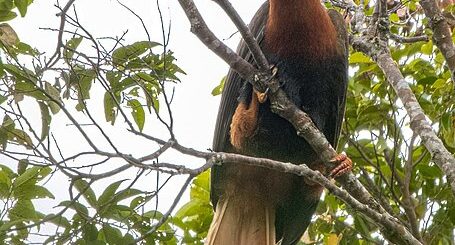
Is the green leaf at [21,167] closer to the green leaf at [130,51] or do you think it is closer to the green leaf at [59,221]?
the green leaf at [59,221]

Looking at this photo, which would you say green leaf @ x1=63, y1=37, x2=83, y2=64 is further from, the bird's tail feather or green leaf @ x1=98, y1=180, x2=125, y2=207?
the bird's tail feather

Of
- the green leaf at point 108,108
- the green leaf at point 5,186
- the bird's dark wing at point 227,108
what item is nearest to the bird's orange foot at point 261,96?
the bird's dark wing at point 227,108

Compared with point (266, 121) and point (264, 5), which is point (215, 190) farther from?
point (264, 5)

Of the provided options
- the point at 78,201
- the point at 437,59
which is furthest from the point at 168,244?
the point at 437,59

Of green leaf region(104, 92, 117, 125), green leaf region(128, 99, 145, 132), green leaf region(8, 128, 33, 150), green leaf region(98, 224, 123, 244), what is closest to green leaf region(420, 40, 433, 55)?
green leaf region(128, 99, 145, 132)

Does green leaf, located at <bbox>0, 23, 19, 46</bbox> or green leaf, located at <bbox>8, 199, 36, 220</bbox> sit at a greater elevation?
green leaf, located at <bbox>0, 23, 19, 46</bbox>

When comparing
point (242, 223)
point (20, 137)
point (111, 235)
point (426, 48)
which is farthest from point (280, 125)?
point (20, 137)

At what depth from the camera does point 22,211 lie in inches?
108

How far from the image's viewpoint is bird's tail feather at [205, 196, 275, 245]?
12.1ft

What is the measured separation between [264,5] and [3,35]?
138cm

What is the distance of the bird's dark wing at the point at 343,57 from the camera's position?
143 inches

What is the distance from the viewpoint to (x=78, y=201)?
2.68m

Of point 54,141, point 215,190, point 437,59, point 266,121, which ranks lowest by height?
point 54,141

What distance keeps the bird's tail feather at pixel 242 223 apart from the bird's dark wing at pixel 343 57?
519mm
